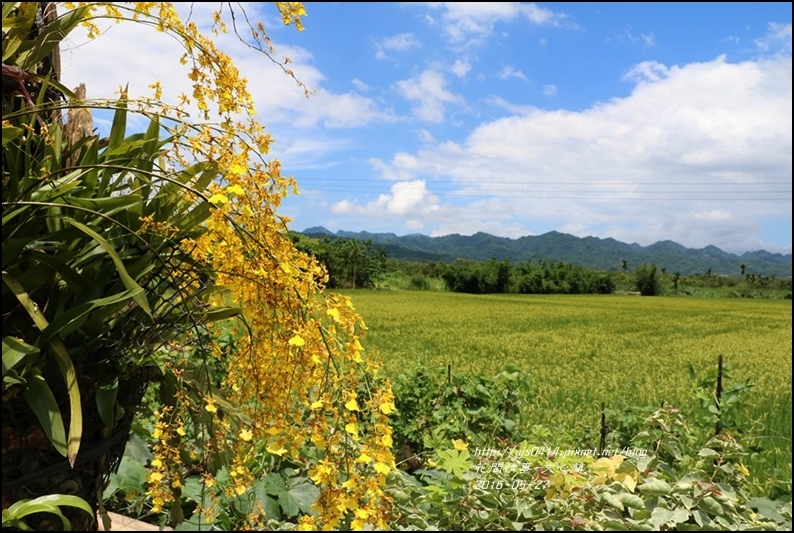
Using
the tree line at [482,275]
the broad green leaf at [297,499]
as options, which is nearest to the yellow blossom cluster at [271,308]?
the broad green leaf at [297,499]

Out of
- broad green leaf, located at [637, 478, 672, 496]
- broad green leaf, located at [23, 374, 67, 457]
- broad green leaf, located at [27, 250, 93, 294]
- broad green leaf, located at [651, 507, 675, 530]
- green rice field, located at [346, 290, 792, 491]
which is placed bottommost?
green rice field, located at [346, 290, 792, 491]

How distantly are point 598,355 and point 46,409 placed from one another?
372 inches

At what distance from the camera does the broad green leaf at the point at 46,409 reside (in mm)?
1015

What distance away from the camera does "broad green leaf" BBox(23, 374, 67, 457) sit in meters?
1.01

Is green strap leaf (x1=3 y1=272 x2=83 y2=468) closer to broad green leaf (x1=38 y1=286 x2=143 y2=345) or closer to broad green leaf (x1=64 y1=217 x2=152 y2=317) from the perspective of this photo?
broad green leaf (x1=38 y1=286 x2=143 y2=345)

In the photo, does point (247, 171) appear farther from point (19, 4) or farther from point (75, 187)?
point (19, 4)

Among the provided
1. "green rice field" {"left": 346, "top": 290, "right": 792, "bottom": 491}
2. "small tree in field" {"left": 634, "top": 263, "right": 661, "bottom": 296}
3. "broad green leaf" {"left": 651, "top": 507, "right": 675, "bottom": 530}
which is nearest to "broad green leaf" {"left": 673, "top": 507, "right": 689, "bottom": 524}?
"broad green leaf" {"left": 651, "top": 507, "right": 675, "bottom": 530}

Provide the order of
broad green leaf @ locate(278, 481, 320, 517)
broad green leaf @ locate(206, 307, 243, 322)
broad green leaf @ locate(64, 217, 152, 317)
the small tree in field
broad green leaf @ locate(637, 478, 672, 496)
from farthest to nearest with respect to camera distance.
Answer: the small tree in field
broad green leaf @ locate(278, 481, 320, 517)
broad green leaf @ locate(637, 478, 672, 496)
broad green leaf @ locate(206, 307, 243, 322)
broad green leaf @ locate(64, 217, 152, 317)

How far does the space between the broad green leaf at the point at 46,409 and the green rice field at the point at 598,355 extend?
0.66 metres

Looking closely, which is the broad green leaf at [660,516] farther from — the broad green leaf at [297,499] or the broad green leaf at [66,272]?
the broad green leaf at [66,272]

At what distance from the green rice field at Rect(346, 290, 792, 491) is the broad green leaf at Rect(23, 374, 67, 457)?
26.0 inches

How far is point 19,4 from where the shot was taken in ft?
4.24

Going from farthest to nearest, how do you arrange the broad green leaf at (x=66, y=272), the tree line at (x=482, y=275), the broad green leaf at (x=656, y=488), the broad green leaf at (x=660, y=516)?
the tree line at (x=482, y=275)
the broad green leaf at (x=656, y=488)
the broad green leaf at (x=660, y=516)
the broad green leaf at (x=66, y=272)

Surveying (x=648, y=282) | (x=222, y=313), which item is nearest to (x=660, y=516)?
(x=222, y=313)
